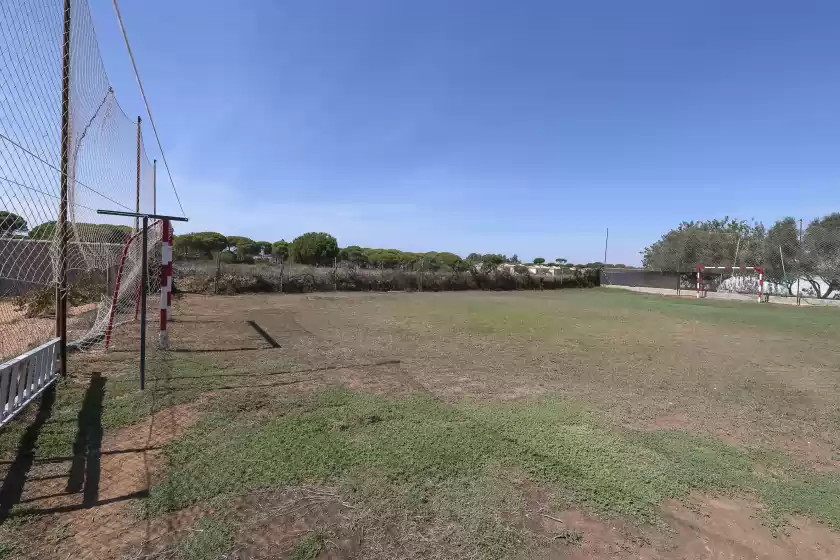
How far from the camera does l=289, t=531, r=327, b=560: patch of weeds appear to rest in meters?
1.92

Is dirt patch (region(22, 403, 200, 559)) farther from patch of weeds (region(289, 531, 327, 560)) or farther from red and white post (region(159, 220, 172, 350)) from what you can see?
red and white post (region(159, 220, 172, 350))

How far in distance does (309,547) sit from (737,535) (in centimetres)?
217

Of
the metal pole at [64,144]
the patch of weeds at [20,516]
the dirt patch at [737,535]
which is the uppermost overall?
the metal pole at [64,144]

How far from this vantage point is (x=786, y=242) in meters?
18.5

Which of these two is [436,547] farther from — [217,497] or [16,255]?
[16,255]

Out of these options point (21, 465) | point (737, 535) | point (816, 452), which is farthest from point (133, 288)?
Result: point (816, 452)

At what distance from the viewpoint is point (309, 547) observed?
1975mm

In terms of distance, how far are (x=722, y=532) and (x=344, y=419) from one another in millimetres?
2546

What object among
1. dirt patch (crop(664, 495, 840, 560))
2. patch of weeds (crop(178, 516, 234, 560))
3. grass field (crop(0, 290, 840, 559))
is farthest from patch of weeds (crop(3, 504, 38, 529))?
dirt patch (crop(664, 495, 840, 560))

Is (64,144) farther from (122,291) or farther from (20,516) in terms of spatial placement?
(122,291)

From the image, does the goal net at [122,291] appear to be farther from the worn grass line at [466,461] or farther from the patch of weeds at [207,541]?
the patch of weeds at [207,541]

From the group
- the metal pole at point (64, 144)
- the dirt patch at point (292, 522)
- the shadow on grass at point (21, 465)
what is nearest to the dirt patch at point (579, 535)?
the dirt patch at point (292, 522)

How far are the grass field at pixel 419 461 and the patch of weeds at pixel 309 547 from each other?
0.02 m

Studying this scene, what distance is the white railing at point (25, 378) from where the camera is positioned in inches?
115
